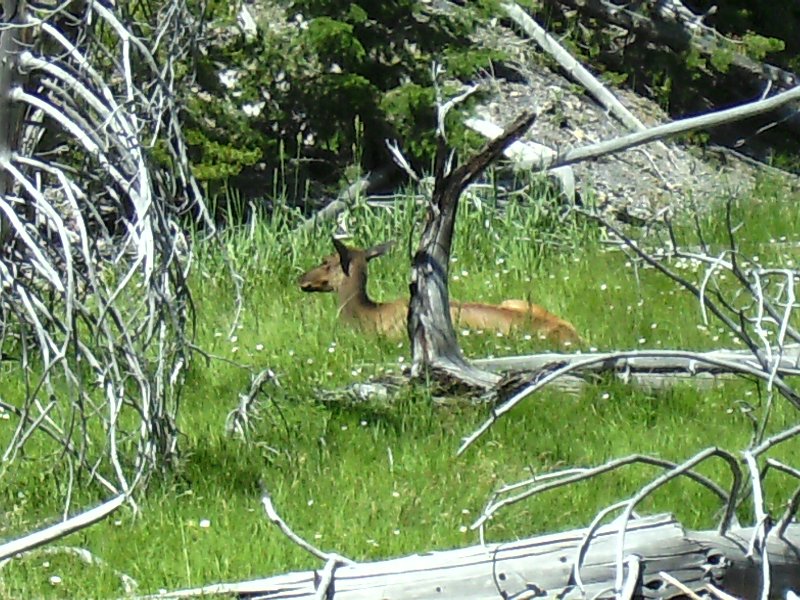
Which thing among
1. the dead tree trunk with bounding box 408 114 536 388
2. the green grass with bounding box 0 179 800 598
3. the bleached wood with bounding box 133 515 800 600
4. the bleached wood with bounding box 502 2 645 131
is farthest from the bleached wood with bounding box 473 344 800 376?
the bleached wood with bounding box 502 2 645 131

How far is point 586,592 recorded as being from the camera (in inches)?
173

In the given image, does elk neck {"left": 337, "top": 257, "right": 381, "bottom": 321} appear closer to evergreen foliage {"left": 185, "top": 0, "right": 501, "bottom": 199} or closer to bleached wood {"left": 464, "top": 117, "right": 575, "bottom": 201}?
evergreen foliage {"left": 185, "top": 0, "right": 501, "bottom": 199}

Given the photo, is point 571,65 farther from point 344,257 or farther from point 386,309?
point 386,309

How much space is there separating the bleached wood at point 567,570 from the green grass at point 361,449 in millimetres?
1114

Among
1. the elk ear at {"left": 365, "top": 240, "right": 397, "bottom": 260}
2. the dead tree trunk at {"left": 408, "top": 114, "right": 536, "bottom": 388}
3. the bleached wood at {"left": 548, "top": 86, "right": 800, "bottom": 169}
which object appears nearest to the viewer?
the bleached wood at {"left": 548, "top": 86, "right": 800, "bottom": 169}

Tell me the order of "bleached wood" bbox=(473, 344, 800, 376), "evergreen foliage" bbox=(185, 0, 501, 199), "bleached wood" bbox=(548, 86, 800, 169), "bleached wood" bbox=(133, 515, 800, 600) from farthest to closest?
"evergreen foliage" bbox=(185, 0, 501, 199)
"bleached wood" bbox=(473, 344, 800, 376)
"bleached wood" bbox=(548, 86, 800, 169)
"bleached wood" bbox=(133, 515, 800, 600)

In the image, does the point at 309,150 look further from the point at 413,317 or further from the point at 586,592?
the point at 586,592

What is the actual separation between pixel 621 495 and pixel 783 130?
11801 mm

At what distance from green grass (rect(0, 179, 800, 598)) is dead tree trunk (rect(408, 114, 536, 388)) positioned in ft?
0.66

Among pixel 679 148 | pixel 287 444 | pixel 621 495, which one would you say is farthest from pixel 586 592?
pixel 679 148

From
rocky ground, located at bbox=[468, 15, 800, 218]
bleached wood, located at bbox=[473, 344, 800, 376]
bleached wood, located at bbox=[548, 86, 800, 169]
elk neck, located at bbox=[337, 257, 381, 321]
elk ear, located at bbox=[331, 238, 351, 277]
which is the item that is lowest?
rocky ground, located at bbox=[468, 15, 800, 218]

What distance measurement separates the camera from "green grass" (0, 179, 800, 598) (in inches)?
230

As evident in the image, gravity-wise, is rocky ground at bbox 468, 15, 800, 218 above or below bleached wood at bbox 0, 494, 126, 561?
below

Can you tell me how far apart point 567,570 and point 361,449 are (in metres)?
2.62
